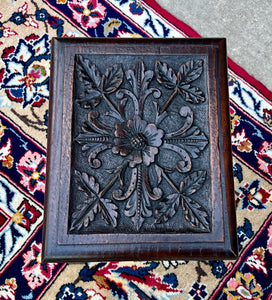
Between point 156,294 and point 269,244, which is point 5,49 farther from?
point 269,244

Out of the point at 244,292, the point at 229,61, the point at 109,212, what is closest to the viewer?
the point at 109,212

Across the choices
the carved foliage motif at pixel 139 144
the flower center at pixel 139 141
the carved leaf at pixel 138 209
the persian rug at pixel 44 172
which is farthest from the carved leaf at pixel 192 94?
the persian rug at pixel 44 172

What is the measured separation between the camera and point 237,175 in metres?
1.11

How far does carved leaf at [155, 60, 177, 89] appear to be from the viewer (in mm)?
762

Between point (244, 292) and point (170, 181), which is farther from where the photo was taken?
point (244, 292)

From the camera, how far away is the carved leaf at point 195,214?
711 mm

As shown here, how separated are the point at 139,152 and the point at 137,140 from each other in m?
0.03

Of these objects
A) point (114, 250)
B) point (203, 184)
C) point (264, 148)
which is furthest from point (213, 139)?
point (264, 148)

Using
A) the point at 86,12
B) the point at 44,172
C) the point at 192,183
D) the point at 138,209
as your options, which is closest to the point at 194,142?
the point at 192,183

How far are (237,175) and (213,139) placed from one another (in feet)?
1.39

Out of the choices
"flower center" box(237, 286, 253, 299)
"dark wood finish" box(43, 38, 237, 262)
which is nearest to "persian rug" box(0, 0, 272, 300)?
"flower center" box(237, 286, 253, 299)

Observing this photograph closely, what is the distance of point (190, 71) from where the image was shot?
769mm

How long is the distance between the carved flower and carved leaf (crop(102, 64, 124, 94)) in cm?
8

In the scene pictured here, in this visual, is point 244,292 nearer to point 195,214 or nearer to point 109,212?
point 195,214
